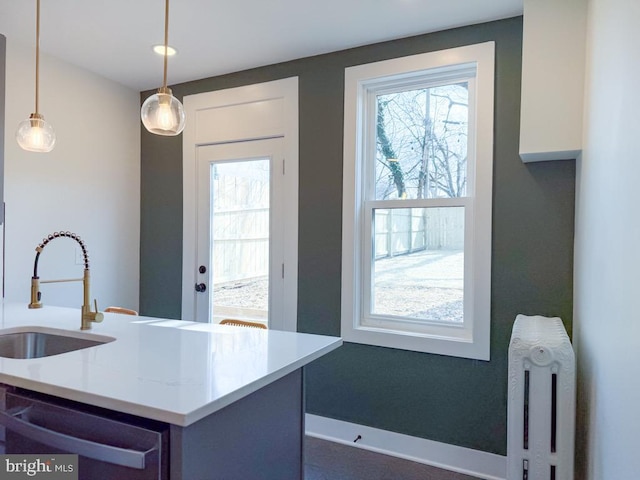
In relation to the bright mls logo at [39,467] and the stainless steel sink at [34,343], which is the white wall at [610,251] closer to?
the bright mls logo at [39,467]

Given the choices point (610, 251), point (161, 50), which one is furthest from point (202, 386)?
point (161, 50)

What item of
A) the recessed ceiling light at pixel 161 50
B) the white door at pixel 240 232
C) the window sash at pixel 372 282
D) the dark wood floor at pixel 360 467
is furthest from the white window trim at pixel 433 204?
the recessed ceiling light at pixel 161 50

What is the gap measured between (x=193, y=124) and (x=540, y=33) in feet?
8.17

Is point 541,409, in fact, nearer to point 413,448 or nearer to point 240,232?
point 413,448

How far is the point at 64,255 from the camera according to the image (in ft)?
10.3

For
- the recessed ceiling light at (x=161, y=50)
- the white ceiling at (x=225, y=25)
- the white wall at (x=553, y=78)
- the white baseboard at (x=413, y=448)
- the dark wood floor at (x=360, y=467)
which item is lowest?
the dark wood floor at (x=360, y=467)

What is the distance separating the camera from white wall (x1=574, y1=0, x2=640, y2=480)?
1028 millimetres

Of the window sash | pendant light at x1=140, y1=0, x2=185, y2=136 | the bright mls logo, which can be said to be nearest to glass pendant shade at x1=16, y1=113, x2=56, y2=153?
pendant light at x1=140, y1=0, x2=185, y2=136

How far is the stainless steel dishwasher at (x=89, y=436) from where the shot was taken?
105 cm

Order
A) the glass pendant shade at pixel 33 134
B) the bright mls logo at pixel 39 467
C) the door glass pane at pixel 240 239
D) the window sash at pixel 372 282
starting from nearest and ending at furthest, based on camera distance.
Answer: the bright mls logo at pixel 39 467, the glass pendant shade at pixel 33 134, the window sash at pixel 372 282, the door glass pane at pixel 240 239

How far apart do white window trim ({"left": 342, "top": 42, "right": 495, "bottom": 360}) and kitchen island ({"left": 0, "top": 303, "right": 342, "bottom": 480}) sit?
42.4 inches

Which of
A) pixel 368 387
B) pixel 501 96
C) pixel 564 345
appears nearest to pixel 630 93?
pixel 564 345

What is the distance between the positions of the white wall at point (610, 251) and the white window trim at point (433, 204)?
0.56 metres

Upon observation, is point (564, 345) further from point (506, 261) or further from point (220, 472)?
point (220, 472)
